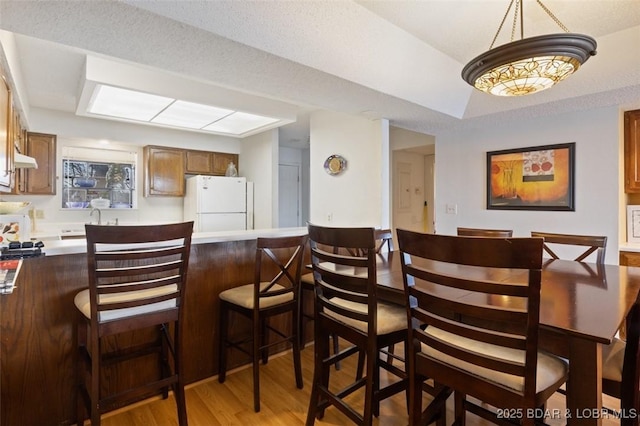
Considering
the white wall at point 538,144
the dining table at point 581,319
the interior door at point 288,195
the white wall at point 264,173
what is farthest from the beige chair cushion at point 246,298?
the interior door at point 288,195

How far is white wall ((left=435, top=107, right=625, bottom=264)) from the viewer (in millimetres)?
2980

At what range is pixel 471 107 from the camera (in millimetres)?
3250

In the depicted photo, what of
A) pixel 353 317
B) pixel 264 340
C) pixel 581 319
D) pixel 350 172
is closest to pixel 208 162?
pixel 350 172

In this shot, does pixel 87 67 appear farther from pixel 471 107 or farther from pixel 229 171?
pixel 471 107

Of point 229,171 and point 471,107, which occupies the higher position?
point 471,107

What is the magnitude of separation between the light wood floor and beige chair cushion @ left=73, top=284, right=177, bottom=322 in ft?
2.28

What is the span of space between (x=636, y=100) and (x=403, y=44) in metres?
2.15

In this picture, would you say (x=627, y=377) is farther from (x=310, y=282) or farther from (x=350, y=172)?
(x=350, y=172)

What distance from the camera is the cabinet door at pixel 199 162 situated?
196 inches

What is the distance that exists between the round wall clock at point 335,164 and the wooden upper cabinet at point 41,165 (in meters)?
3.40

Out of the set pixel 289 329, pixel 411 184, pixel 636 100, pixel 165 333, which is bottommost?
pixel 289 329

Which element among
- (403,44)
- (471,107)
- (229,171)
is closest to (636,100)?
(471,107)

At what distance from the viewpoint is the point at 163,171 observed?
4781 millimetres

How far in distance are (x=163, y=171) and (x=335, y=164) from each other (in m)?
2.65
